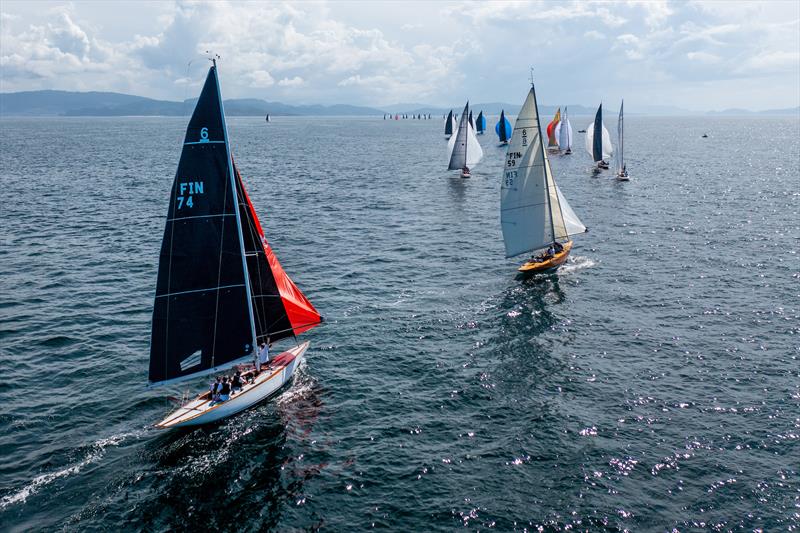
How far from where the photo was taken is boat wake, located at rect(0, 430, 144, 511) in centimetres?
2742

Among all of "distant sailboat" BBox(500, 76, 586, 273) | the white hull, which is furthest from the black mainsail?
"distant sailboat" BBox(500, 76, 586, 273)

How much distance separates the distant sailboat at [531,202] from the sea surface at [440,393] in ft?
9.52

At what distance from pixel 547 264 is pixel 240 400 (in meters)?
36.0

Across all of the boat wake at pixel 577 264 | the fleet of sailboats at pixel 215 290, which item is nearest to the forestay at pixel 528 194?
the boat wake at pixel 577 264

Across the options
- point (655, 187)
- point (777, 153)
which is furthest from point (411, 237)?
point (777, 153)

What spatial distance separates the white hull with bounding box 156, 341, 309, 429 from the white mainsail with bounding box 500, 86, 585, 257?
96.0 ft

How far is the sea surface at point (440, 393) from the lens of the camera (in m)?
27.4

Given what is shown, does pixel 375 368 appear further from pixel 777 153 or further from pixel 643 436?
pixel 777 153

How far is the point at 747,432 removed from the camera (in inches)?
1276

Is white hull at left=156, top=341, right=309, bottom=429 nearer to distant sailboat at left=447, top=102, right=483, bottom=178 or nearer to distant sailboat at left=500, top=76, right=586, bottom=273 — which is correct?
distant sailboat at left=500, top=76, right=586, bottom=273

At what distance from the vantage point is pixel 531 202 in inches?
2313

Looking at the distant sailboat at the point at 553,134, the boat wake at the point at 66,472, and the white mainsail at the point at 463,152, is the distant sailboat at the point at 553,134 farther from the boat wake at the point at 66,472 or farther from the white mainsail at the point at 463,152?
the boat wake at the point at 66,472

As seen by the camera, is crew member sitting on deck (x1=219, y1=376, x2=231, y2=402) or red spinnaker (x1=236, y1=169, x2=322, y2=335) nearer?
crew member sitting on deck (x1=219, y1=376, x2=231, y2=402)

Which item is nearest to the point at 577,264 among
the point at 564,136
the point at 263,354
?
the point at 263,354
